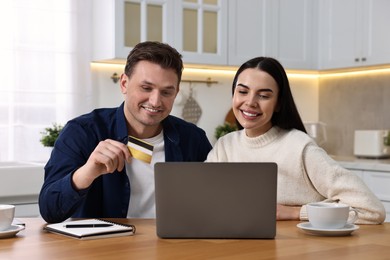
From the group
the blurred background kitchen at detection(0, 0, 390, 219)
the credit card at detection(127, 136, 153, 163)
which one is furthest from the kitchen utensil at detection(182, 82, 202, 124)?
the credit card at detection(127, 136, 153, 163)

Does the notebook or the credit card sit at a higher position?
the credit card

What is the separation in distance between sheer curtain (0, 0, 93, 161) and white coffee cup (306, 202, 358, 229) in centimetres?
255

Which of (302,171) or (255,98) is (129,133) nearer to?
(255,98)

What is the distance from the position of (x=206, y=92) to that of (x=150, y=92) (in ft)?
7.95

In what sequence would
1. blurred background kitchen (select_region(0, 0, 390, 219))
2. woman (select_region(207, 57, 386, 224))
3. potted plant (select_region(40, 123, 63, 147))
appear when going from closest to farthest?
woman (select_region(207, 57, 386, 224))
potted plant (select_region(40, 123, 63, 147))
blurred background kitchen (select_region(0, 0, 390, 219))

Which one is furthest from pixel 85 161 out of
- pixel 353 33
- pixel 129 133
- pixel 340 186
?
pixel 353 33

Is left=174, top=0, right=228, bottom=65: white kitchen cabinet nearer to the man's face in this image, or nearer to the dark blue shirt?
the dark blue shirt

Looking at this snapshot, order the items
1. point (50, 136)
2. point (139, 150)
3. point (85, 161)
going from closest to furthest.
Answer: point (139, 150)
point (85, 161)
point (50, 136)

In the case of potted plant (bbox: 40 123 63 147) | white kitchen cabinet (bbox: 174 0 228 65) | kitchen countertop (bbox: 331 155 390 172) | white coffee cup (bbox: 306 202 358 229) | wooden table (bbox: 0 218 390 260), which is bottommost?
kitchen countertop (bbox: 331 155 390 172)

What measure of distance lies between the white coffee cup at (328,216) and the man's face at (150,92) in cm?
75

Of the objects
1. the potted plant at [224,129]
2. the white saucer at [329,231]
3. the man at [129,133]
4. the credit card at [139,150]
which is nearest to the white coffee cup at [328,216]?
the white saucer at [329,231]

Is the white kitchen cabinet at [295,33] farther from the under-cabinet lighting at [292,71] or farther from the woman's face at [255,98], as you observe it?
the woman's face at [255,98]

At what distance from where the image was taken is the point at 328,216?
1.86 metres

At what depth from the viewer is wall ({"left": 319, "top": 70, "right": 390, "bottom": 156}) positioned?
15.7ft
